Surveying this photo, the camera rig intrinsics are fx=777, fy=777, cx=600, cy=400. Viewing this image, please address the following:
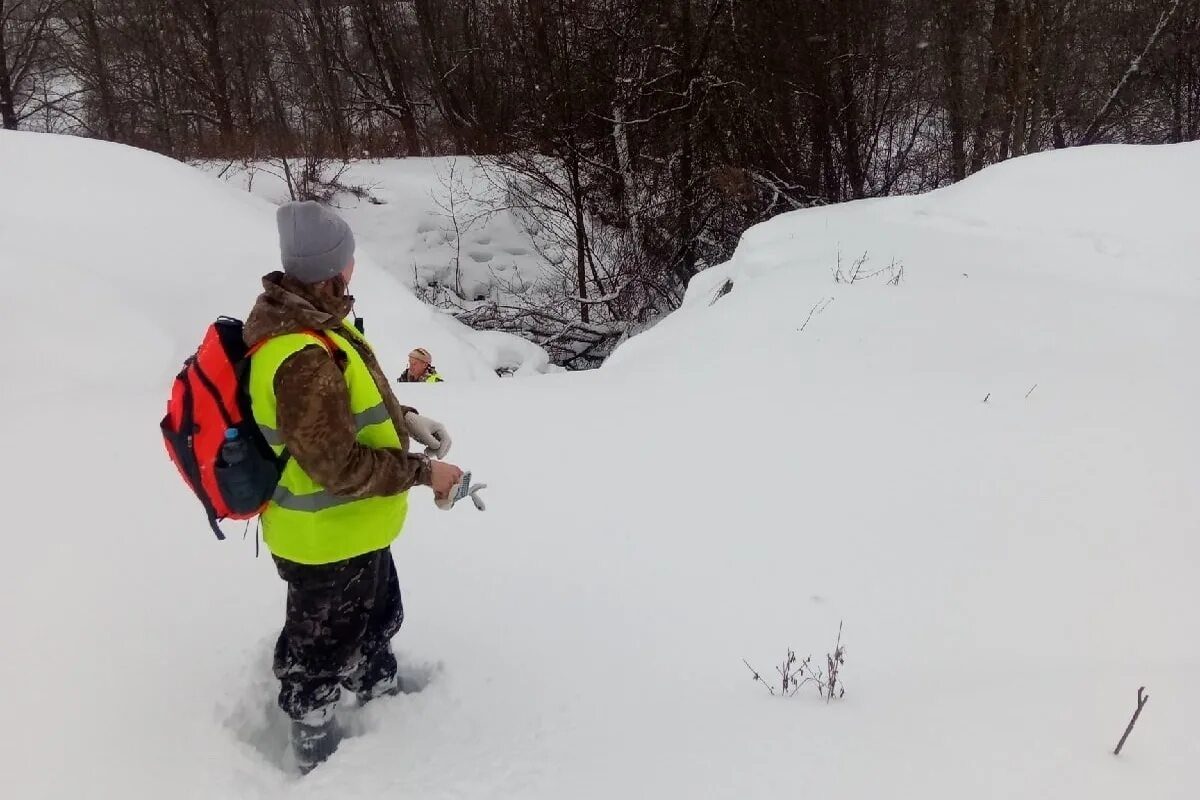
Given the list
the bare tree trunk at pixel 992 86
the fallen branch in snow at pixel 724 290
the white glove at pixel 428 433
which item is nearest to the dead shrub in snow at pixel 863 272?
the fallen branch in snow at pixel 724 290

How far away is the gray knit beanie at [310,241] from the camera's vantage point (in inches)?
69.4

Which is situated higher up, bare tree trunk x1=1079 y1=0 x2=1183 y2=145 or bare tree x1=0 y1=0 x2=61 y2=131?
bare tree x1=0 y1=0 x2=61 y2=131

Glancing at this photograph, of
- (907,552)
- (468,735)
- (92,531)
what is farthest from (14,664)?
(907,552)

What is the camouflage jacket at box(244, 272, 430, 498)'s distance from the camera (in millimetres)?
1683

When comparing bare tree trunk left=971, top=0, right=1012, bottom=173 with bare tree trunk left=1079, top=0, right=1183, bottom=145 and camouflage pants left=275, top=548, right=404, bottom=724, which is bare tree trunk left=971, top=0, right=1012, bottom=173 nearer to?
bare tree trunk left=1079, top=0, right=1183, bottom=145

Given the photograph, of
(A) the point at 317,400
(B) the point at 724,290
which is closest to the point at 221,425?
(A) the point at 317,400

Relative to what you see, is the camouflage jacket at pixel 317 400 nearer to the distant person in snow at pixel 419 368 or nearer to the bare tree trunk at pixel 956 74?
the distant person in snow at pixel 419 368

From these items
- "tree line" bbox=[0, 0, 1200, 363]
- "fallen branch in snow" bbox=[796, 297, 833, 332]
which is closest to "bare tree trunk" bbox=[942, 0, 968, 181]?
"tree line" bbox=[0, 0, 1200, 363]

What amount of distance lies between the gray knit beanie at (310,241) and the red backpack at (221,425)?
0.16 m

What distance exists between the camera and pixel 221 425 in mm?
1725

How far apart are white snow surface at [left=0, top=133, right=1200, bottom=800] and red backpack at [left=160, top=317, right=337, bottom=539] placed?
881mm

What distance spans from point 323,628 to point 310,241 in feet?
3.30

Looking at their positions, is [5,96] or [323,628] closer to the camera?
[323,628]

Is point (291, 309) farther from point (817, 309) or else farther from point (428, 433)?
point (817, 309)
